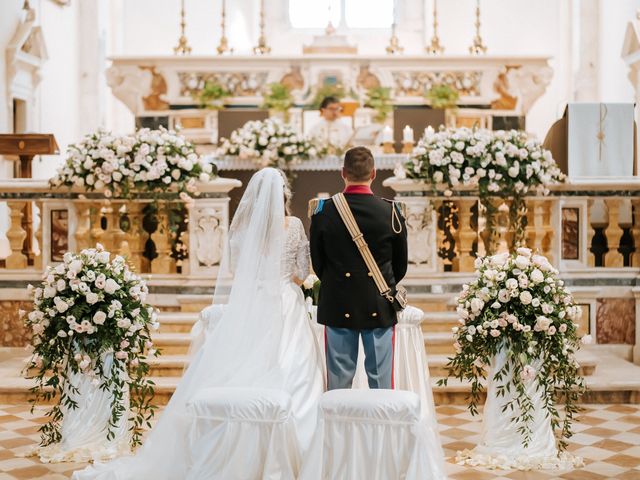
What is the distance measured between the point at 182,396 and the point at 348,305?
100cm

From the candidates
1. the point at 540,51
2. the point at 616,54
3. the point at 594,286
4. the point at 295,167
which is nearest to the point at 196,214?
the point at 295,167

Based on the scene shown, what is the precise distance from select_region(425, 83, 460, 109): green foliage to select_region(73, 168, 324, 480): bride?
866cm

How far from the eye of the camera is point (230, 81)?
1414 centimetres

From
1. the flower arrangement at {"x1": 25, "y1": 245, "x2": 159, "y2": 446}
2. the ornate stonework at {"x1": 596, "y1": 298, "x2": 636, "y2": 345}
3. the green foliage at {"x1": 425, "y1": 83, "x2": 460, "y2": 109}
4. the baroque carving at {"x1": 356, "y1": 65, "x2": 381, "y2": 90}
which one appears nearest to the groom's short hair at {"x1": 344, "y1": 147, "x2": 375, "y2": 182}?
the flower arrangement at {"x1": 25, "y1": 245, "x2": 159, "y2": 446}

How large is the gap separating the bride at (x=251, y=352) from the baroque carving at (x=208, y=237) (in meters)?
3.15

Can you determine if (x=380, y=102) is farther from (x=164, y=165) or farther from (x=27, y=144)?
(x=164, y=165)

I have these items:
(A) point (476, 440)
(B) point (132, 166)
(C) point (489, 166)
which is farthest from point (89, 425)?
(C) point (489, 166)

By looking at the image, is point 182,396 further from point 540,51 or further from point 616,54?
point 540,51

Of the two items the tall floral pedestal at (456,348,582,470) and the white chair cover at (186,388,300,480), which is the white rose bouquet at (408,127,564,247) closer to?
the tall floral pedestal at (456,348,582,470)

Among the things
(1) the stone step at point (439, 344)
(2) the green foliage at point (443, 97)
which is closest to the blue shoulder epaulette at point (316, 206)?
(1) the stone step at point (439, 344)

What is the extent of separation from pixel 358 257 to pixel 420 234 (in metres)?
3.57

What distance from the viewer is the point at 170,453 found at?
16.7ft

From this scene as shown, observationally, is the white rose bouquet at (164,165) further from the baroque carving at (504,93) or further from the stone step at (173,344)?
the baroque carving at (504,93)

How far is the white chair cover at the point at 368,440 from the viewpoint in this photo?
15.2 feet
